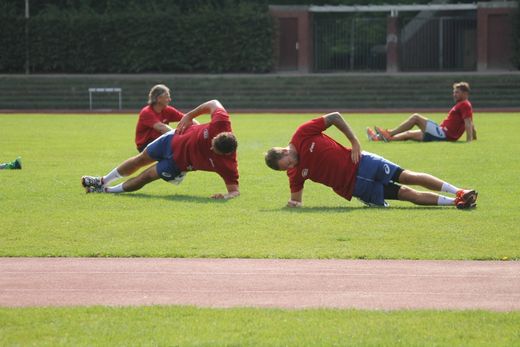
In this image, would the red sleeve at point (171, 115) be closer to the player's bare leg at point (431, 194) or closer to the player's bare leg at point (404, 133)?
the player's bare leg at point (431, 194)

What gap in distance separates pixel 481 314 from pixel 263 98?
135 ft

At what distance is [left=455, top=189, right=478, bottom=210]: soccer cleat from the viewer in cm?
1373

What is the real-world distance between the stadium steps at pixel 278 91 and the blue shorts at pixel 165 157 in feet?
104

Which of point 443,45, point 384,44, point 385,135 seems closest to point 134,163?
point 385,135

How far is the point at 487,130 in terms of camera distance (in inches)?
1228

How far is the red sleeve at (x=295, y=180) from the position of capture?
45.3 ft

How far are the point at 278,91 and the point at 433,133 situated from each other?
24.0 m

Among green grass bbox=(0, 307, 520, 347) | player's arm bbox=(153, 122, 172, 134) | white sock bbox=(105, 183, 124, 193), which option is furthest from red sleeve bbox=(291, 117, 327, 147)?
green grass bbox=(0, 307, 520, 347)

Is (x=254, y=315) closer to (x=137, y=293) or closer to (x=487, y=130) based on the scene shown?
(x=137, y=293)

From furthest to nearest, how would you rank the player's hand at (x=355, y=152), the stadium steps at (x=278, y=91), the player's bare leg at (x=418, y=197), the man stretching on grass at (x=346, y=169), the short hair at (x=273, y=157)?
1. the stadium steps at (x=278, y=91)
2. the player's bare leg at (x=418, y=197)
3. the man stretching on grass at (x=346, y=169)
4. the player's hand at (x=355, y=152)
5. the short hair at (x=273, y=157)

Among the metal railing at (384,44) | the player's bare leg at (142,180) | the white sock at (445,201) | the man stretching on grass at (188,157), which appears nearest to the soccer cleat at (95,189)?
the man stretching on grass at (188,157)

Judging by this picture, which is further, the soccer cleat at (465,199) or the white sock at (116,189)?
the white sock at (116,189)

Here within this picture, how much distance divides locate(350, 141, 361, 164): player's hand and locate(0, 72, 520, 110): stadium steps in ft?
109

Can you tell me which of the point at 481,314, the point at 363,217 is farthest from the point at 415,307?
the point at 363,217
